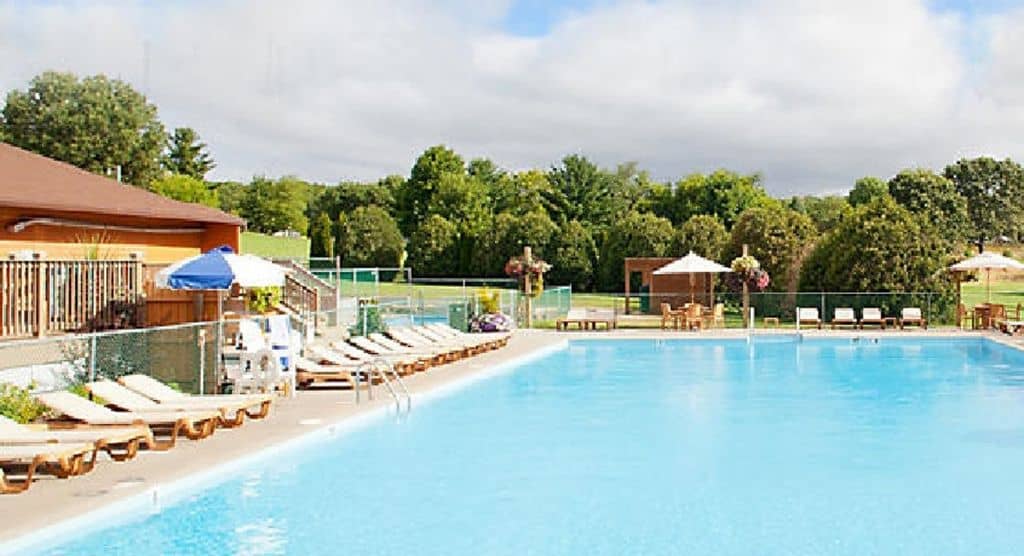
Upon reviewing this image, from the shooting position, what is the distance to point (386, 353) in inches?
682

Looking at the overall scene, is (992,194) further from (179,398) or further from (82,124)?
(179,398)

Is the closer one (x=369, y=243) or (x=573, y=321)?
(x=573, y=321)

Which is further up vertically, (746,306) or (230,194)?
(230,194)

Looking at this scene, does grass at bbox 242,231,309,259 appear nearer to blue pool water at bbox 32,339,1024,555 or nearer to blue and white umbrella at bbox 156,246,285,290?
blue and white umbrella at bbox 156,246,285,290

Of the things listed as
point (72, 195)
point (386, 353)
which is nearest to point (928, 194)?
point (386, 353)

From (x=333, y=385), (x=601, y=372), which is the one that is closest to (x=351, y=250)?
(x=601, y=372)

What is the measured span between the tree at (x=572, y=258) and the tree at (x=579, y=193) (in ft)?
41.7

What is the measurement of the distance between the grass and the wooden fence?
1522cm

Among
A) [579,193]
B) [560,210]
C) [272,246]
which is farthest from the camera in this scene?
[579,193]

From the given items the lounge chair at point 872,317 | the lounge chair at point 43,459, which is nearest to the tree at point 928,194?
the lounge chair at point 872,317

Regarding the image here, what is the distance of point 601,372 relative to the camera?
67.3ft

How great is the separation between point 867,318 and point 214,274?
19872 mm

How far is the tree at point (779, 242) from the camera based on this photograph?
3372cm

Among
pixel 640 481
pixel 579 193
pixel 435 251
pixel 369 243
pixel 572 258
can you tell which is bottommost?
pixel 640 481
